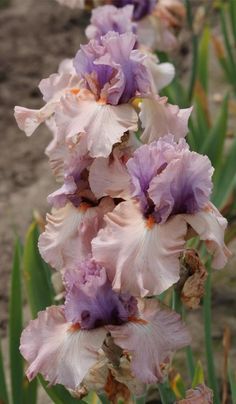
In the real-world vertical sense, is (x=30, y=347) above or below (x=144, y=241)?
below

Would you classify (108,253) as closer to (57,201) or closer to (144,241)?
(144,241)

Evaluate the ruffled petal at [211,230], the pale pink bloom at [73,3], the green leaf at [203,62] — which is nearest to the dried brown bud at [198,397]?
the ruffled petal at [211,230]

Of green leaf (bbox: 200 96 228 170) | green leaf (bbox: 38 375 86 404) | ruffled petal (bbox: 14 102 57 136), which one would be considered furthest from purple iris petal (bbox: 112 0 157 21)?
green leaf (bbox: 38 375 86 404)

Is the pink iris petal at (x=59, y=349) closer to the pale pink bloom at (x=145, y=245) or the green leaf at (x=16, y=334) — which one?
the pale pink bloom at (x=145, y=245)

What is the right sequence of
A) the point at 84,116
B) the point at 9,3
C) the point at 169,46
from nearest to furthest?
the point at 84,116 < the point at 169,46 < the point at 9,3

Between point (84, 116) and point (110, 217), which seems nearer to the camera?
point (110, 217)

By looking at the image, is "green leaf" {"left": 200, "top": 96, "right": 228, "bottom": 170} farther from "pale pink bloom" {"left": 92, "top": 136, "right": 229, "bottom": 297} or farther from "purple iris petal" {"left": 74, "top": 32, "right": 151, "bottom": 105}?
"pale pink bloom" {"left": 92, "top": 136, "right": 229, "bottom": 297}

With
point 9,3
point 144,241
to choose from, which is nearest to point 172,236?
point 144,241

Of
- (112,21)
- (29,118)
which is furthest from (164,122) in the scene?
(112,21)
